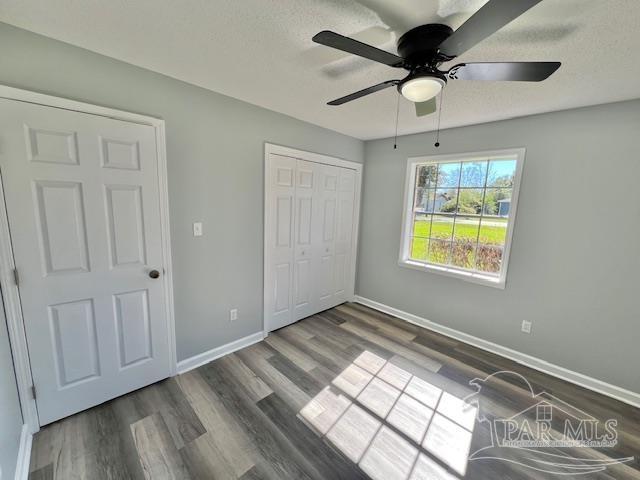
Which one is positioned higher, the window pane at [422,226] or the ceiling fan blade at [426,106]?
the ceiling fan blade at [426,106]

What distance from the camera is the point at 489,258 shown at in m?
2.74

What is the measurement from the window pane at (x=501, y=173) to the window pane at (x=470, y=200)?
0.47 feet

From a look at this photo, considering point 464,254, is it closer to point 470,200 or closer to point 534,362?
point 470,200

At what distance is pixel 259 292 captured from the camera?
272 cm

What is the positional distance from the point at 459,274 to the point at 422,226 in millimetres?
739

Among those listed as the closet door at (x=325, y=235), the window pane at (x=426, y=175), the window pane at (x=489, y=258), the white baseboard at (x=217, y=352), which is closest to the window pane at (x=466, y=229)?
the window pane at (x=489, y=258)

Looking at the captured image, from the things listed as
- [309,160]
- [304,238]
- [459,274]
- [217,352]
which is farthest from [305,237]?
[459,274]

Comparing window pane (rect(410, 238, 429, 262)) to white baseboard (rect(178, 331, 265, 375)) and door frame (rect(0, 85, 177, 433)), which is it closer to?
white baseboard (rect(178, 331, 265, 375))

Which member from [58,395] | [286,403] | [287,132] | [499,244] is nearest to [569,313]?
[499,244]

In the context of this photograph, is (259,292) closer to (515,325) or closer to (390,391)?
(390,391)

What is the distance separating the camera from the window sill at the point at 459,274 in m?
2.65

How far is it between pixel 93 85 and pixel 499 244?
3.66 meters
